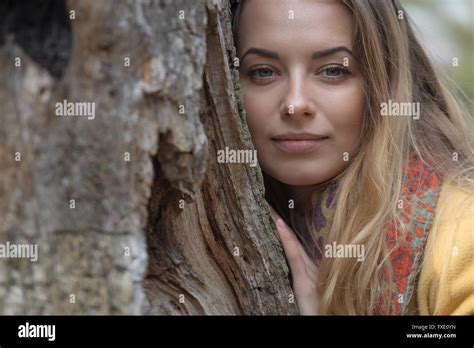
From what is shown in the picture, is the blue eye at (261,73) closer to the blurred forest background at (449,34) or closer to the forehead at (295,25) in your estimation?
the forehead at (295,25)

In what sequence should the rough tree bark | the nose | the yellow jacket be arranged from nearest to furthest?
the rough tree bark → the yellow jacket → the nose

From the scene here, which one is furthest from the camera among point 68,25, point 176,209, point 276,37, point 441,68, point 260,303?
point 441,68

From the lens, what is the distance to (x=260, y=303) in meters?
1.67

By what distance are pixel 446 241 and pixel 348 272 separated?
0.26 m

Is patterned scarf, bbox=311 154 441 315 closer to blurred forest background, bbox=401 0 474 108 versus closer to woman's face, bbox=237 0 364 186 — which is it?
woman's face, bbox=237 0 364 186

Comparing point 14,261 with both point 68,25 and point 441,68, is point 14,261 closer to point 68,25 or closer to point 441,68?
point 68,25

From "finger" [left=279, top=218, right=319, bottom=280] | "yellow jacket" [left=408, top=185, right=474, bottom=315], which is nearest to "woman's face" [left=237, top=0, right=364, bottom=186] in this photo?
"finger" [left=279, top=218, right=319, bottom=280]

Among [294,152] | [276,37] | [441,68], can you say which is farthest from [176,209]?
[441,68]

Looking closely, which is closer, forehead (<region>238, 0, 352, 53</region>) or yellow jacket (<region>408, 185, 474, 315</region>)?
yellow jacket (<region>408, 185, 474, 315</region>)

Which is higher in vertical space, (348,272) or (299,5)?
(299,5)

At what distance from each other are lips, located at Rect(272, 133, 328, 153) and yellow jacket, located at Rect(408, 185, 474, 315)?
357 millimetres

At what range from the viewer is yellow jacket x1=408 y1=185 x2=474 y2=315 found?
64.3 inches

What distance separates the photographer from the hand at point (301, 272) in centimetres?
178

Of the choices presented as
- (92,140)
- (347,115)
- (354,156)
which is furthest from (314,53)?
(92,140)
